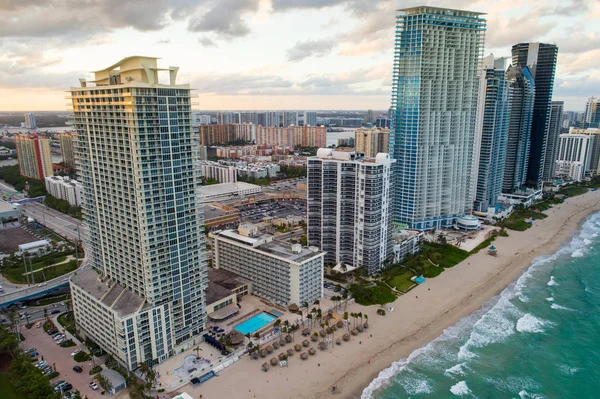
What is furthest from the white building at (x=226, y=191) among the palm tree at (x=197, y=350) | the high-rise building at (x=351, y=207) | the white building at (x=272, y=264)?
the palm tree at (x=197, y=350)

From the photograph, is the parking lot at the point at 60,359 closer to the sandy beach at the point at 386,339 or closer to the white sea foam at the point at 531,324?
the sandy beach at the point at 386,339

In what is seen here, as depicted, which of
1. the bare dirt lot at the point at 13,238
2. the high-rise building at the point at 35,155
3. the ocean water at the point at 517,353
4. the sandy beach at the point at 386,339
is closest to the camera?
the sandy beach at the point at 386,339

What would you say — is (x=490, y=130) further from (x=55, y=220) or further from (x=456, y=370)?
(x=55, y=220)

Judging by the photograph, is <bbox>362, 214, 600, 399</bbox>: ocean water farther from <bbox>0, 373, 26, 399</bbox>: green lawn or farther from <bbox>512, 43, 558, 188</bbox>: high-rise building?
<bbox>512, 43, 558, 188</bbox>: high-rise building

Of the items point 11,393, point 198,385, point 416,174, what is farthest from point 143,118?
point 416,174

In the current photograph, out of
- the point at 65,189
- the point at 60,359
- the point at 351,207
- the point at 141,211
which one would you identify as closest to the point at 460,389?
the point at 351,207

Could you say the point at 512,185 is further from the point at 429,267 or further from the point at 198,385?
the point at 198,385
